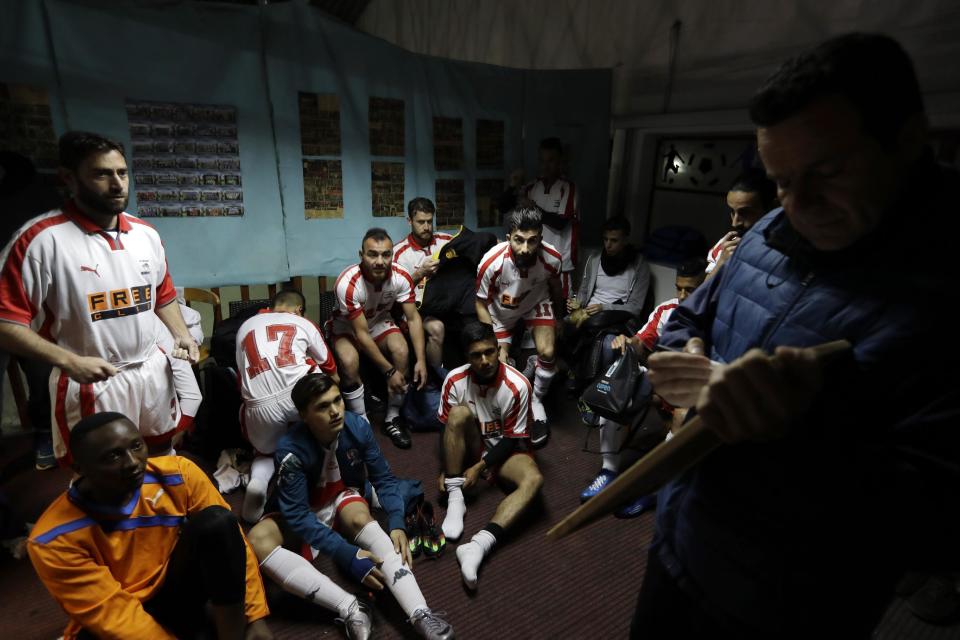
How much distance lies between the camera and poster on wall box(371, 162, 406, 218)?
3.78m

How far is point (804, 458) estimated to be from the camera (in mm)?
744

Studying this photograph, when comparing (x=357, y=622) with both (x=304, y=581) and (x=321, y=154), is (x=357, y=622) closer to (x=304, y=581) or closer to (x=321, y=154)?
(x=304, y=581)

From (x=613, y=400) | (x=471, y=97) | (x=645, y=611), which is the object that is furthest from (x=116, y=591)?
(x=471, y=97)

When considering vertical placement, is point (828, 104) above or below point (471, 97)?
below

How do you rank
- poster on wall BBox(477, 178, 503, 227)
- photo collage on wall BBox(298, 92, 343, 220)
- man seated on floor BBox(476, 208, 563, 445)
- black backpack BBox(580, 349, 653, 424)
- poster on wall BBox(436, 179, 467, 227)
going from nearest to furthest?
black backpack BBox(580, 349, 653, 424) < man seated on floor BBox(476, 208, 563, 445) < photo collage on wall BBox(298, 92, 343, 220) < poster on wall BBox(436, 179, 467, 227) < poster on wall BBox(477, 178, 503, 227)

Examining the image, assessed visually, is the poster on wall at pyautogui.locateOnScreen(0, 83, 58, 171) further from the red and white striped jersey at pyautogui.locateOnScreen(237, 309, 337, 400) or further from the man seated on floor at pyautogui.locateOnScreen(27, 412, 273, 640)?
the man seated on floor at pyautogui.locateOnScreen(27, 412, 273, 640)

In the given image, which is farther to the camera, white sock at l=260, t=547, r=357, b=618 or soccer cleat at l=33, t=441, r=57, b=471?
soccer cleat at l=33, t=441, r=57, b=471

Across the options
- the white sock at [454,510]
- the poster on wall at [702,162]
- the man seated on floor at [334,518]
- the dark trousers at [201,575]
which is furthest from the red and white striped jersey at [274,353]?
the poster on wall at [702,162]

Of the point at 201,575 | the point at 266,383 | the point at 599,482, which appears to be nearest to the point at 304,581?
the point at 201,575

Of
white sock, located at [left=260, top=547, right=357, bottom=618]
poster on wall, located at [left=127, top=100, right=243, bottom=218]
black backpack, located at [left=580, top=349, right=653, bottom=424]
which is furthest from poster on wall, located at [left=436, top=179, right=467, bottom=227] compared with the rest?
white sock, located at [left=260, top=547, right=357, bottom=618]

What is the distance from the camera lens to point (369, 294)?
329cm

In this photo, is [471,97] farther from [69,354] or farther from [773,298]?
[773,298]

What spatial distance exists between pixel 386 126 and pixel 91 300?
2.45 metres

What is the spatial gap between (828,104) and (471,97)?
12.5 ft
